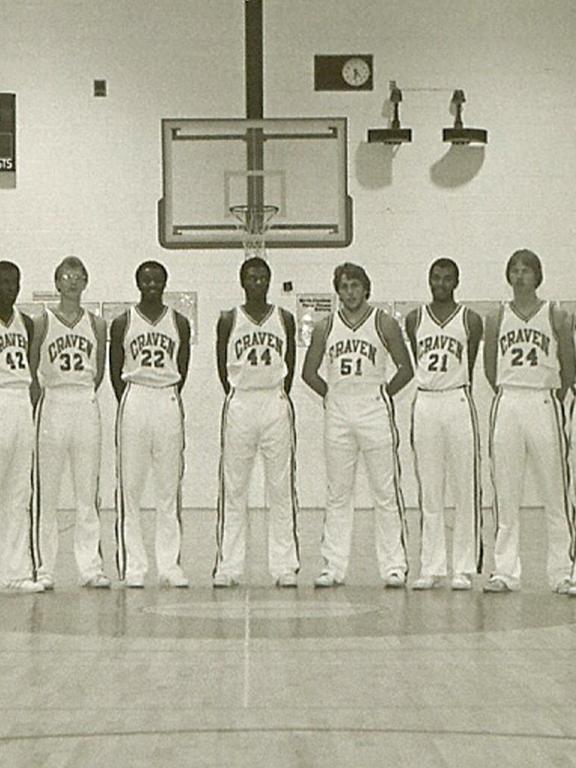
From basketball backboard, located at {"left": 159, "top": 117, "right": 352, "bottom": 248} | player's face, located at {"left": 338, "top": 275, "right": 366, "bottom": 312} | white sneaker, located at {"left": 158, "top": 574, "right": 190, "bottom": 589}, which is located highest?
basketball backboard, located at {"left": 159, "top": 117, "right": 352, "bottom": 248}

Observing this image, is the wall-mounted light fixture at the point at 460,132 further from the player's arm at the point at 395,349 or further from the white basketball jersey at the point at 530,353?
the white basketball jersey at the point at 530,353

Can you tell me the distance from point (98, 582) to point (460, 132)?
24.0 feet

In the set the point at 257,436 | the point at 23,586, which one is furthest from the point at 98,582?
the point at 257,436

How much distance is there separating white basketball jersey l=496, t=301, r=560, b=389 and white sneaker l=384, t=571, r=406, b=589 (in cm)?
121

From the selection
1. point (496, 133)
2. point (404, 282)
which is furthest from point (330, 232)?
point (496, 133)

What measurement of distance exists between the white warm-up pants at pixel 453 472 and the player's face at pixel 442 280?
0.55 meters

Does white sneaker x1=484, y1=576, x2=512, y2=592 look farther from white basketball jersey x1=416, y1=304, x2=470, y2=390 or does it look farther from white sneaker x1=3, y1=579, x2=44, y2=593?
white sneaker x1=3, y1=579, x2=44, y2=593

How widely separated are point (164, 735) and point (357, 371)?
428 cm

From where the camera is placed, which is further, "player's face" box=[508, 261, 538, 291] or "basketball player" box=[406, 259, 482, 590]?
"basketball player" box=[406, 259, 482, 590]

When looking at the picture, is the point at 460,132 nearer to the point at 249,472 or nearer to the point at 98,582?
the point at 249,472

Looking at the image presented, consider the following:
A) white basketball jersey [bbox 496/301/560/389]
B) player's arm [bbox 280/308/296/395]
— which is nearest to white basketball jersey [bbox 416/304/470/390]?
white basketball jersey [bbox 496/301/560/389]

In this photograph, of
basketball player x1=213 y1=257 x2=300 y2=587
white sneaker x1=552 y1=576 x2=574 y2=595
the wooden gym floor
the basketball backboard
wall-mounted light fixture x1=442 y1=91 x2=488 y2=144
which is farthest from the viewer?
wall-mounted light fixture x1=442 y1=91 x2=488 y2=144

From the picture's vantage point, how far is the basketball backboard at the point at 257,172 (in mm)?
13758

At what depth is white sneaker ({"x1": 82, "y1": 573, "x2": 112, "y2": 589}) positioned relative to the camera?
880 centimetres
